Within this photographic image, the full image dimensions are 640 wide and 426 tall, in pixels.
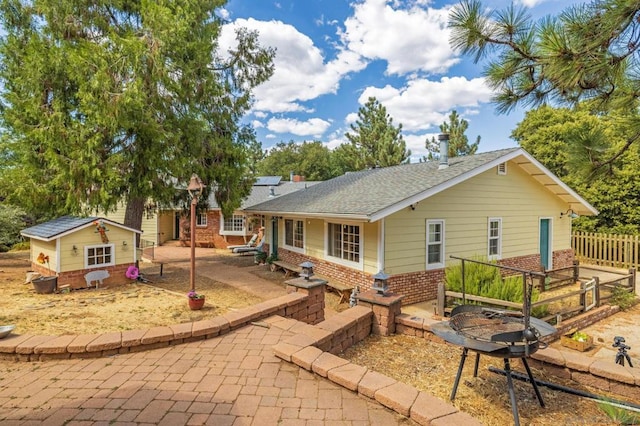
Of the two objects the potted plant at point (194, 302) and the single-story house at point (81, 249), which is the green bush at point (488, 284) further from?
the single-story house at point (81, 249)

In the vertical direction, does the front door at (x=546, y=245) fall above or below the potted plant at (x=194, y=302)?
above

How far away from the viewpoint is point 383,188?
10.3m

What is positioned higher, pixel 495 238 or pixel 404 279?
pixel 495 238

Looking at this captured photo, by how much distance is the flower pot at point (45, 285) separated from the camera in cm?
794

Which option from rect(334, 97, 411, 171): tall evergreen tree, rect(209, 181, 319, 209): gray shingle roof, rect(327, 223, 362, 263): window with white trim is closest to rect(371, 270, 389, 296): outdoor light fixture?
rect(327, 223, 362, 263): window with white trim

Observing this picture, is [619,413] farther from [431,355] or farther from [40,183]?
[40,183]

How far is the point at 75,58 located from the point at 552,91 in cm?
1116

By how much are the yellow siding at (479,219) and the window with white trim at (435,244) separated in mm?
174

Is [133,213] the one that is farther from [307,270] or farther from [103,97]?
[307,270]

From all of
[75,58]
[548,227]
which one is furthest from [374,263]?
[75,58]

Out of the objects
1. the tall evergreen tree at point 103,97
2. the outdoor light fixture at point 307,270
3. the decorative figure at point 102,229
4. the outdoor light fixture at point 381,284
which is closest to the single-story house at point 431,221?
the outdoor light fixture at point 307,270

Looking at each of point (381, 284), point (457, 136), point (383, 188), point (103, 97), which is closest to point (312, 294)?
point (381, 284)

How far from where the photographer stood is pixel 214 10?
1284cm

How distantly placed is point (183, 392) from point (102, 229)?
7.40 metres
